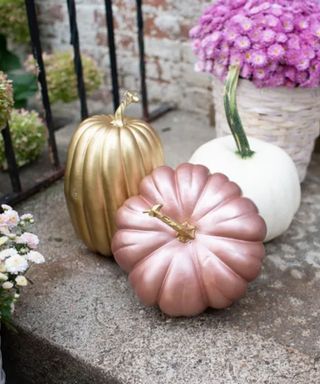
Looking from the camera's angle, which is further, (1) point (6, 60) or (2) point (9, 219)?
(1) point (6, 60)

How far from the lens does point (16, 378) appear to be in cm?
133

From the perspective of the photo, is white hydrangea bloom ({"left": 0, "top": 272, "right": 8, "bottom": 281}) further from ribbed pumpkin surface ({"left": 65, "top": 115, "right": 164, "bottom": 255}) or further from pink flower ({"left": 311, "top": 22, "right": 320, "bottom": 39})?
pink flower ({"left": 311, "top": 22, "right": 320, "bottom": 39})

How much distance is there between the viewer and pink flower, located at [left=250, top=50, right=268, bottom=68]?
1.44m

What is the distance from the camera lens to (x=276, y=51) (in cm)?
143

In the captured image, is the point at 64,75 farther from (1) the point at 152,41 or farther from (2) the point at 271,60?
(2) the point at 271,60

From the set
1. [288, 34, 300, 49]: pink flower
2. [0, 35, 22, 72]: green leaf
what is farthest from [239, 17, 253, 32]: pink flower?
[0, 35, 22, 72]: green leaf

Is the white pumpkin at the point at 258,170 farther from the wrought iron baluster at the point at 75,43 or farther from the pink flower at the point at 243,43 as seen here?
the wrought iron baluster at the point at 75,43

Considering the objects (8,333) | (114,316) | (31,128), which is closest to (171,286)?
(114,316)

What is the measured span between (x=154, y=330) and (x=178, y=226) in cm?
24

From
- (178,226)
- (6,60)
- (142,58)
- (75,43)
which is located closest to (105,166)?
(178,226)

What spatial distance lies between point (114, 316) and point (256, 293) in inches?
13.3

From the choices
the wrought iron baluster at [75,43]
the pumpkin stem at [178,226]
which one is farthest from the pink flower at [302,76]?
the wrought iron baluster at [75,43]

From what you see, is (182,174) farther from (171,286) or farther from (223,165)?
(171,286)

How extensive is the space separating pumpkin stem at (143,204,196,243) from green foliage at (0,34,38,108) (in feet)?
4.19
